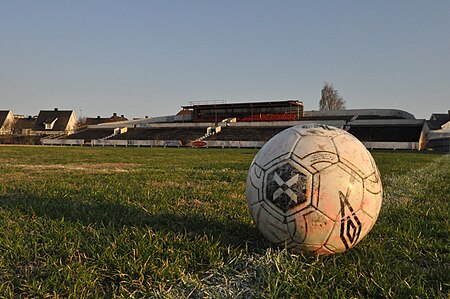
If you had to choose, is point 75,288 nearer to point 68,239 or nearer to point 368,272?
point 68,239

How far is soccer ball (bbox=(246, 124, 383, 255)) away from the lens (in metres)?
2.50

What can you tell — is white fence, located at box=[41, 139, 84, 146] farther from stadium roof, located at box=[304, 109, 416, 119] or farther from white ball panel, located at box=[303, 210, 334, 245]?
white ball panel, located at box=[303, 210, 334, 245]

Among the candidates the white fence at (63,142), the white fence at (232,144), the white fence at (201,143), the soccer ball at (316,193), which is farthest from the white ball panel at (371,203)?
the white fence at (63,142)

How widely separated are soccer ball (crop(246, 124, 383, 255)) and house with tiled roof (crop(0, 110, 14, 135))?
86903 millimetres

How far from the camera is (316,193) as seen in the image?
8.19 feet

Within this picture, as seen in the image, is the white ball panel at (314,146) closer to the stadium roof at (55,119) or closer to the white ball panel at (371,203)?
the white ball panel at (371,203)

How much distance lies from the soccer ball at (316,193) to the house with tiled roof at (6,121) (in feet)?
285

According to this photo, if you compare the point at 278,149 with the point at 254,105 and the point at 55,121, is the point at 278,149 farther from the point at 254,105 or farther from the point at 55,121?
the point at 55,121

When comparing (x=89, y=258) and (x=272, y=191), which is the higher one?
(x=272, y=191)

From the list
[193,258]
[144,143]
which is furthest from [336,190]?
[144,143]

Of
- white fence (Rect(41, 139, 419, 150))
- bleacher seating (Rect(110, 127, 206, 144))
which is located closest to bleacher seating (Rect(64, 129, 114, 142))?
white fence (Rect(41, 139, 419, 150))

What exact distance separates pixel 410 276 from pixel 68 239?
2840mm

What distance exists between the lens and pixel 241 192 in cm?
596

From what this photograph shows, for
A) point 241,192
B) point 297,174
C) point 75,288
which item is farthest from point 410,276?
point 241,192
